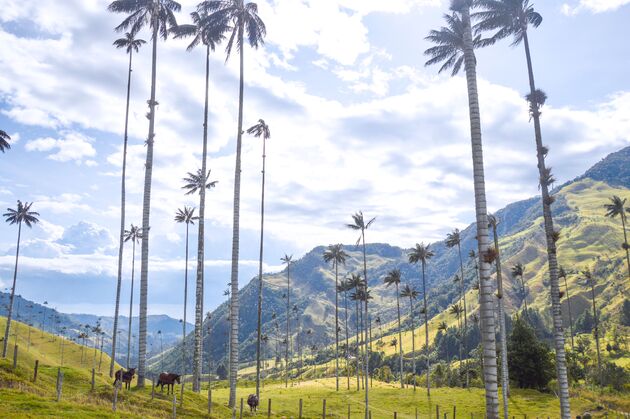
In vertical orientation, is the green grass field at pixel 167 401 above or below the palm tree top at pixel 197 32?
below

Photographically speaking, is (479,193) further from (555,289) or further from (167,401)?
(167,401)

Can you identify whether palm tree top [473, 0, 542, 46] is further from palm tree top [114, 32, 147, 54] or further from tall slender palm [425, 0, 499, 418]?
palm tree top [114, 32, 147, 54]

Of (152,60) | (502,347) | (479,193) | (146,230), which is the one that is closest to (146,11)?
(152,60)

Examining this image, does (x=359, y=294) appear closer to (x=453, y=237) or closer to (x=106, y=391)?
(x=453, y=237)

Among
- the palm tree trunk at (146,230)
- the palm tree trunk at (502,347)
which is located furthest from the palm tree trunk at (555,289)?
the palm tree trunk at (146,230)

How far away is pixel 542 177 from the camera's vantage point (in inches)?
1303

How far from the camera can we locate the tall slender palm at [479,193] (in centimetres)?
2222

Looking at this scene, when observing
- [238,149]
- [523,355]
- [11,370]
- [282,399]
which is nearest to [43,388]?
[11,370]

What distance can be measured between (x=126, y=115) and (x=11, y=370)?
34205 mm

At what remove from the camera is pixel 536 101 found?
35.4 metres

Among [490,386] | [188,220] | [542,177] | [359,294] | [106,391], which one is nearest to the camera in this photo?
[490,386]

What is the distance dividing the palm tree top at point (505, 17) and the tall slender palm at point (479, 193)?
12.0 feet

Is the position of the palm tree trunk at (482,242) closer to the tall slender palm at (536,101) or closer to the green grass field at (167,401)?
the tall slender palm at (536,101)

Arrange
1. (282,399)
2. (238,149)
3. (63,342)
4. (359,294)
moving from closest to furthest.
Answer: (238,149)
(282,399)
(359,294)
(63,342)
